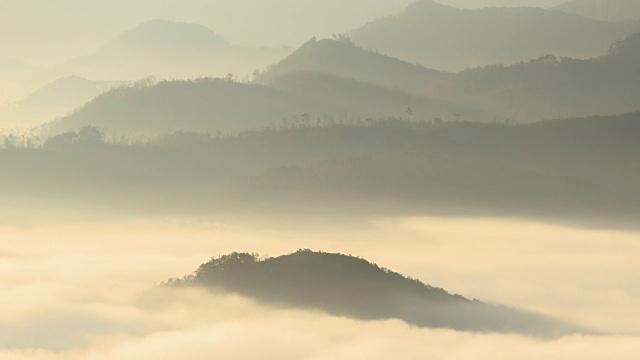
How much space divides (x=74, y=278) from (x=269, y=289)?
157 ft

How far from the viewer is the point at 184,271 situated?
152750mm

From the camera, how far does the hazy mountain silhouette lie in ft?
449

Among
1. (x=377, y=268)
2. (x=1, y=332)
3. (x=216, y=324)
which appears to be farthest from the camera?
(x=377, y=268)

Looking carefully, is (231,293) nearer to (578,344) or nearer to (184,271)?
(184,271)

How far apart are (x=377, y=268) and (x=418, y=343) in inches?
1043

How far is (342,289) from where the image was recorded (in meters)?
140

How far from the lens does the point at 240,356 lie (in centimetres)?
10788

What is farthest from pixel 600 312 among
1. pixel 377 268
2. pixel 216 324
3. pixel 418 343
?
pixel 216 324

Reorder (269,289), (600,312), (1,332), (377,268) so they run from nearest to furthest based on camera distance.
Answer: (1,332) → (269,289) → (377,268) → (600,312)

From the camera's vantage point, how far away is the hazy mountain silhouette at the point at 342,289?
137 m

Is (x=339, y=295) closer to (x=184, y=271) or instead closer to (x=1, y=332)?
(x=184, y=271)

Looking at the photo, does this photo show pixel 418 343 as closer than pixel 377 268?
Yes

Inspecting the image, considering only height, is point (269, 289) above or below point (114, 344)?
above

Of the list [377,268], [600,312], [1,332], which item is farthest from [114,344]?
[600,312]
